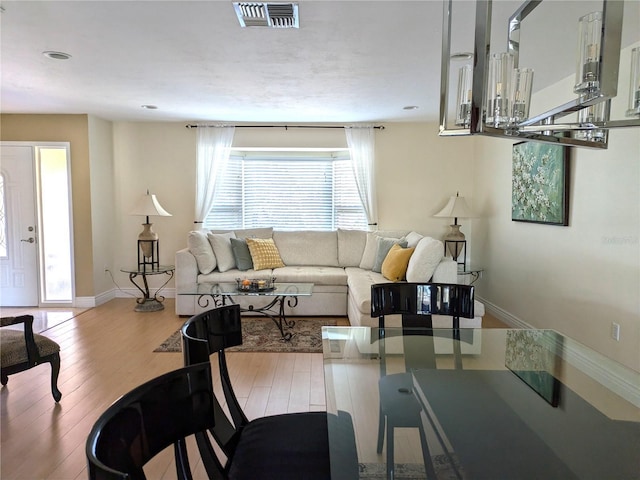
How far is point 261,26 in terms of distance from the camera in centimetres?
245

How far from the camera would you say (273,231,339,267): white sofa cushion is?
5.35 meters

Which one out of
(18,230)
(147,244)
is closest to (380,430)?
(147,244)

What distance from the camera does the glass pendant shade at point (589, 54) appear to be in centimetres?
108

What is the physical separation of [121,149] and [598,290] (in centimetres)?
556

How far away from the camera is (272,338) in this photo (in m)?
3.97

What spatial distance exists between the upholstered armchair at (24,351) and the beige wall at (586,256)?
150 inches

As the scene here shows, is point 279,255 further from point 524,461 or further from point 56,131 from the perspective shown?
point 524,461

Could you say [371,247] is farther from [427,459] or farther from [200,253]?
[427,459]

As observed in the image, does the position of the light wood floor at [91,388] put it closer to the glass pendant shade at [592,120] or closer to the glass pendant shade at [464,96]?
the glass pendant shade at [464,96]

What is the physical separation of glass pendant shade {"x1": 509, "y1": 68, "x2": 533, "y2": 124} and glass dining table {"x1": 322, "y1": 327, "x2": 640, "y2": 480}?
3.25 ft

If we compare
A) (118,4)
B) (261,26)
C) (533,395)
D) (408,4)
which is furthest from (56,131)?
(533,395)

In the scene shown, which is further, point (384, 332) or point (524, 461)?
point (384, 332)

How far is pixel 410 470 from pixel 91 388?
2594 millimetres

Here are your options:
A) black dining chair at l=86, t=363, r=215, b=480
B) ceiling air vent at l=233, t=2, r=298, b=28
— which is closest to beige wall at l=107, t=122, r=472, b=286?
ceiling air vent at l=233, t=2, r=298, b=28
